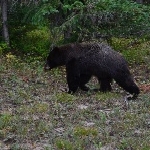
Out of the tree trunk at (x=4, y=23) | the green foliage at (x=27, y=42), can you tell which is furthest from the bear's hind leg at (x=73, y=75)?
the tree trunk at (x=4, y=23)

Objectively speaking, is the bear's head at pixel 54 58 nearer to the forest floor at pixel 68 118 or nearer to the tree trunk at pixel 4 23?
the forest floor at pixel 68 118

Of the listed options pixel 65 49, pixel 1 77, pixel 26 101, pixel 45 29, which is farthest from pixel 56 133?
pixel 45 29

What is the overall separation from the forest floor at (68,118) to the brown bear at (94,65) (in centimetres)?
31

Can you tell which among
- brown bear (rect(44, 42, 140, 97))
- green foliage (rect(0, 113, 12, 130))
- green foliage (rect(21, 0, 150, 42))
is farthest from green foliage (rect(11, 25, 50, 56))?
green foliage (rect(0, 113, 12, 130))

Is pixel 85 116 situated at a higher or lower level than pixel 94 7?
lower

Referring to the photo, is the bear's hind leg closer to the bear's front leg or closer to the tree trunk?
the bear's front leg

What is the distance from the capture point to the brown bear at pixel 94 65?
1071 cm

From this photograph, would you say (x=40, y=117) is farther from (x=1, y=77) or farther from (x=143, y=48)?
(x=143, y=48)

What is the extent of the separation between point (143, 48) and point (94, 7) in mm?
4668

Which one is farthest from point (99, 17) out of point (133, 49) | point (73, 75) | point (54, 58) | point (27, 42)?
point (27, 42)

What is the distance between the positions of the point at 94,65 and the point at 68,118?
2.89m

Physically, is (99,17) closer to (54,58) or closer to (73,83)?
(54,58)

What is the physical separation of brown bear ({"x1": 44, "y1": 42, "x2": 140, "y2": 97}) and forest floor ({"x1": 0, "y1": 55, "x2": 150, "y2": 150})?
0.31 meters

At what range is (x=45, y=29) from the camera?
2172 centimetres
